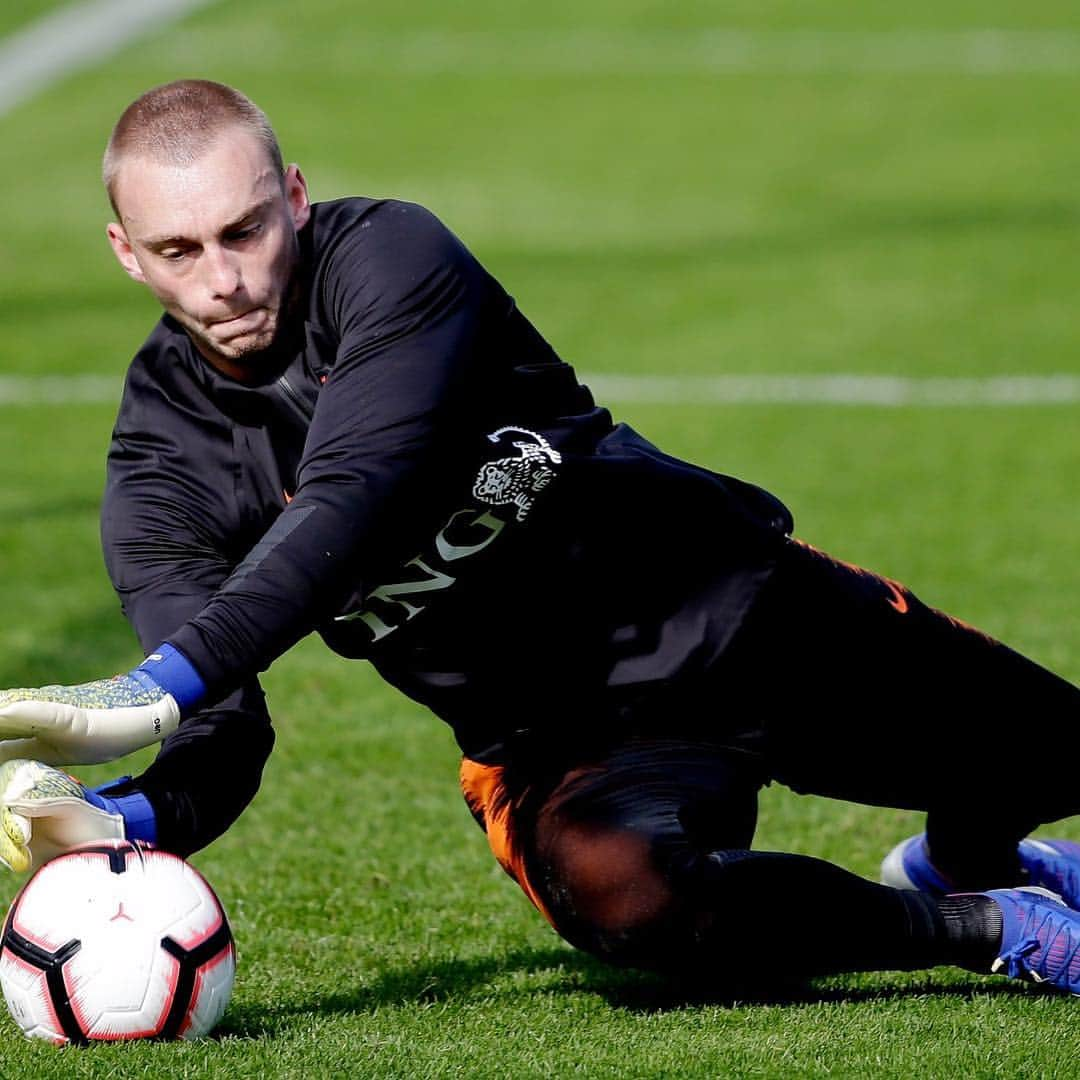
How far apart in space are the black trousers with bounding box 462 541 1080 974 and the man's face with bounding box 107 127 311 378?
1057mm

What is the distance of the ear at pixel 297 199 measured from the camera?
3873mm

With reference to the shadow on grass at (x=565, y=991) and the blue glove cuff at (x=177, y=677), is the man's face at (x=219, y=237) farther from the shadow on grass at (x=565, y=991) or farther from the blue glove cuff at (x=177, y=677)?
the shadow on grass at (x=565, y=991)

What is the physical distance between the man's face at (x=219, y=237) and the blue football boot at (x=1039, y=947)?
182cm

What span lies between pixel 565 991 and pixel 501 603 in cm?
86

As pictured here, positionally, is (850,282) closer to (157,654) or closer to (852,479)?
(852,479)

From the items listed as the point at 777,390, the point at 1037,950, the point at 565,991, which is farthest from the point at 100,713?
the point at 777,390

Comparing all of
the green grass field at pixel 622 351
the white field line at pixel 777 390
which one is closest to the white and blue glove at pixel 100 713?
the green grass field at pixel 622 351

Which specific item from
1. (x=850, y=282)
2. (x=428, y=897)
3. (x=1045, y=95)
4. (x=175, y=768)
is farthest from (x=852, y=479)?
(x=1045, y=95)

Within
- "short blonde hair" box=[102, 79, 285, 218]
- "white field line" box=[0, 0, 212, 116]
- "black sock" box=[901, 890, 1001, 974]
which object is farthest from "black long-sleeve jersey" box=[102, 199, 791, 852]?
"white field line" box=[0, 0, 212, 116]

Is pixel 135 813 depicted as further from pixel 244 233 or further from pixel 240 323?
pixel 244 233

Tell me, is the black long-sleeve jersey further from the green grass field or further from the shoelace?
the shoelace

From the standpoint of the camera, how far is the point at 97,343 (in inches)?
480

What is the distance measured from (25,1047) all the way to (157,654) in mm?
841


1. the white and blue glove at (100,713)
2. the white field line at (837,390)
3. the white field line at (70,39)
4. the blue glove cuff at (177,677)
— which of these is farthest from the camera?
the white field line at (70,39)
